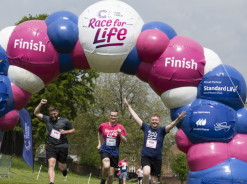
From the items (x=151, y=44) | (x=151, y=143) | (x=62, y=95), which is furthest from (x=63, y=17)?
(x=62, y=95)

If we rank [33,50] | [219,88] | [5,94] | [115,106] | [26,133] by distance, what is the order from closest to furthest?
[219,88] < [5,94] < [33,50] < [26,133] < [115,106]

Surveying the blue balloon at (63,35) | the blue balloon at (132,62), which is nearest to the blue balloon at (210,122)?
the blue balloon at (132,62)

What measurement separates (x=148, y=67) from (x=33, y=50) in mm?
2679

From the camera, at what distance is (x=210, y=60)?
6.95 m

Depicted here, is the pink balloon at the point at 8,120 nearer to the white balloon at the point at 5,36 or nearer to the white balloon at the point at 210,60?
the white balloon at the point at 5,36

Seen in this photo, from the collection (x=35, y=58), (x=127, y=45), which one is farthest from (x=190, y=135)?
(x=35, y=58)

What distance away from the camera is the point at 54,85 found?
67.4 ft

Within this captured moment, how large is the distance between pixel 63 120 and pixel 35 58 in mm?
1572

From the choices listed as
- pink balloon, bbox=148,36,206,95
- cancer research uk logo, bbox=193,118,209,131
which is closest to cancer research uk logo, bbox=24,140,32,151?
pink balloon, bbox=148,36,206,95

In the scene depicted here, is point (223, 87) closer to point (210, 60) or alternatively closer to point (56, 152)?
point (210, 60)

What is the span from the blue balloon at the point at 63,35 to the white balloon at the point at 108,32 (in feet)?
0.58

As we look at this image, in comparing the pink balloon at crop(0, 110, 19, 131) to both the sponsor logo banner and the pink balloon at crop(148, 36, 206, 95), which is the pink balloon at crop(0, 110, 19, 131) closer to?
the pink balloon at crop(148, 36, 206, 95)

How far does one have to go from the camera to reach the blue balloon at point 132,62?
7.05 metres

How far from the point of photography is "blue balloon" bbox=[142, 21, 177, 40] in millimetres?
7164
